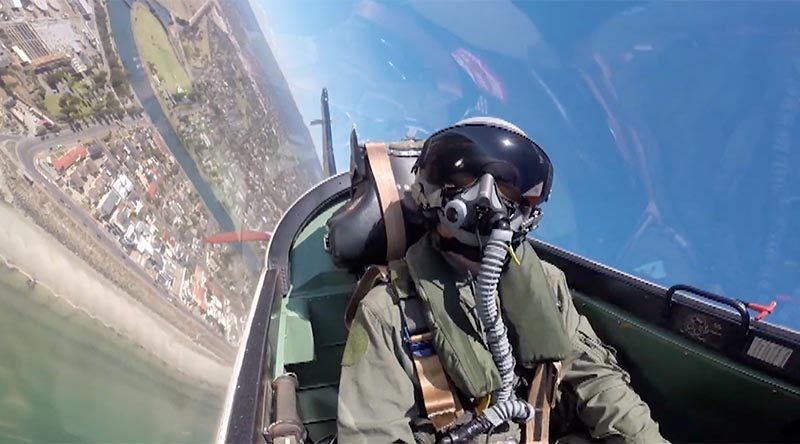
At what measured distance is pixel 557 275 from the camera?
161cm

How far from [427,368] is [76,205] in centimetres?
817

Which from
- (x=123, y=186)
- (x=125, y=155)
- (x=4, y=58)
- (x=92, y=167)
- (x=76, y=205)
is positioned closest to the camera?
(x=4, y=58)

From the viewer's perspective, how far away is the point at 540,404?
1.41 metres

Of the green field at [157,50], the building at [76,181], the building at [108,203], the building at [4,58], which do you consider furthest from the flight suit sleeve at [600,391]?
the green field at [157,50]

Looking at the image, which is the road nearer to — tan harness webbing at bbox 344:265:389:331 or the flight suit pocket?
tan harness webbing at bbox 344:265:389:331

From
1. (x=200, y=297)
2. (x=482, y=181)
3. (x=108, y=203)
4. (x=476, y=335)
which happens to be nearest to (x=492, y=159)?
(x=482, y=181)

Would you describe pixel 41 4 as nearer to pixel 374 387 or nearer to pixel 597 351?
pixel 374 387

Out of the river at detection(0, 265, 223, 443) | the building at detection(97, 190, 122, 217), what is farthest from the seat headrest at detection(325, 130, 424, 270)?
the building at detection(97, 190, 122, 217)

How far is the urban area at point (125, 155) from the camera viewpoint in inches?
281

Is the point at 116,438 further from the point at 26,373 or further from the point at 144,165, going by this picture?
the point at 144,165

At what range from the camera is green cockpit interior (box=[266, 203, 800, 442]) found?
4.59 ft

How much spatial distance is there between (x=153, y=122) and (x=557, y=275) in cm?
1350

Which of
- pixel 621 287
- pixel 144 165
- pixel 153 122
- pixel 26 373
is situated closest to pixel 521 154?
pixel 621 287

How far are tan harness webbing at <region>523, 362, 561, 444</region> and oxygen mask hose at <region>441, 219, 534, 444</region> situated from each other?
0.06m
